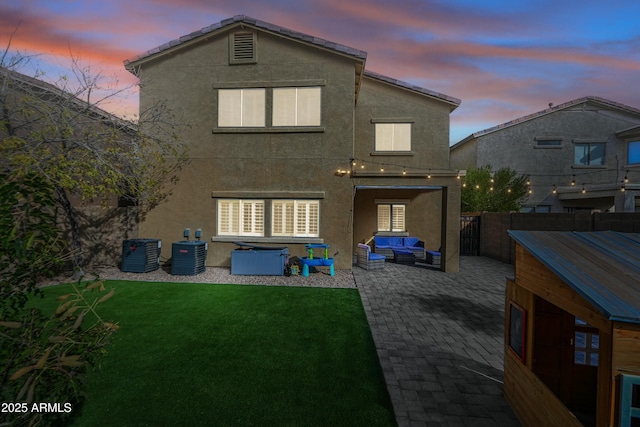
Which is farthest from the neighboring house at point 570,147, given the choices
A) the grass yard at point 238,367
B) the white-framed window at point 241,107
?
the grass yard at point 238,367

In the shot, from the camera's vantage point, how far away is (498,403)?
13.8ft

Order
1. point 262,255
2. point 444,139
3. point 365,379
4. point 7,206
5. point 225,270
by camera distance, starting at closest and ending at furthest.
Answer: point 7,206
point 365,379
point 262,255
point 225,270
point 444,139

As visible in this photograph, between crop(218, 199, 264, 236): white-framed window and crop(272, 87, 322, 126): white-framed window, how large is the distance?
3746mm

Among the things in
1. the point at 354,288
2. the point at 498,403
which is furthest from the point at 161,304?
the point at 498,403

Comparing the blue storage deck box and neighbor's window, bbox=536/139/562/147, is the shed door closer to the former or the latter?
the blue storage deck box

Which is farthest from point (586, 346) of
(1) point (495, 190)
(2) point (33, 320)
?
(1) point (495, 190)

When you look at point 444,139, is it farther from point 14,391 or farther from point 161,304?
point 14,391

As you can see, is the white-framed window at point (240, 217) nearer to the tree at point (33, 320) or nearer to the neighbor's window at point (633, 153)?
the tree at point (33, 320)

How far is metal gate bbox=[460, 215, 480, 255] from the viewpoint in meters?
18.0

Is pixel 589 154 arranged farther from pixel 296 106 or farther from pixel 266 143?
pixel 266 143

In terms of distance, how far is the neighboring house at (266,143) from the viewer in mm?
12531

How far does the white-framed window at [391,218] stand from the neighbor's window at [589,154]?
15.0m

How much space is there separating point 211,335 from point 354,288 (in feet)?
17.0

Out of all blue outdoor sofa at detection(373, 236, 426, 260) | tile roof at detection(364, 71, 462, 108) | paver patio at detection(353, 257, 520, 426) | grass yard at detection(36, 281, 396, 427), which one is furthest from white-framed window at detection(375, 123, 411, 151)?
grass yard at detection(36, 281, 396, 427)
